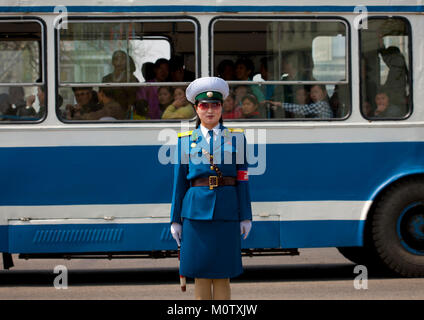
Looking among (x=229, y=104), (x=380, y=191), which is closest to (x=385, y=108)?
(x=380, y=191)

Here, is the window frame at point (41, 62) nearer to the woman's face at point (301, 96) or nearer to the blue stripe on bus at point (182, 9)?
the blue stripe on bus at point (182, 9)

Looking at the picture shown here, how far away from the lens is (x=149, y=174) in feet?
29.0

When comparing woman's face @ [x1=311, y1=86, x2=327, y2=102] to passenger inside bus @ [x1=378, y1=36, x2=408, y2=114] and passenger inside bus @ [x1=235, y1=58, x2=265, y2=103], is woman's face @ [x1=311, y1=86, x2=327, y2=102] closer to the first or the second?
passenger inside bus @ [x1=235, y1=58, x2=265, y2=103]

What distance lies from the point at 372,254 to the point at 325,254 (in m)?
3.18

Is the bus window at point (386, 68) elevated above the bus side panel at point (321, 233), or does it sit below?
above

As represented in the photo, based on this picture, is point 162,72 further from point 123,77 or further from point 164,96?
point 123,77

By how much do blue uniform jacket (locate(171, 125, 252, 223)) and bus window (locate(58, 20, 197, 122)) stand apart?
3.41m

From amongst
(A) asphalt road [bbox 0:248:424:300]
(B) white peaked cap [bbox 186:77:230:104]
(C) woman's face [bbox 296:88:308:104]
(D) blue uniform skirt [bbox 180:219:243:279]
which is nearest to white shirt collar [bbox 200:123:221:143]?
(B) white peaked cap [bbox 186:77:230:104]

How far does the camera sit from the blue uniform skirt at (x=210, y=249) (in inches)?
214

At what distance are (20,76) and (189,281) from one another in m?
2.89

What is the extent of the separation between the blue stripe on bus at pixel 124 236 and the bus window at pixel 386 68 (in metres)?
1.35

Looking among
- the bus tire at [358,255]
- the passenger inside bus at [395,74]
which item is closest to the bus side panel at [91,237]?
the bus tire at [358,255]

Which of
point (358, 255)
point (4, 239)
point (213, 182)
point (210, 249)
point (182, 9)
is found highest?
point (182, 9)
